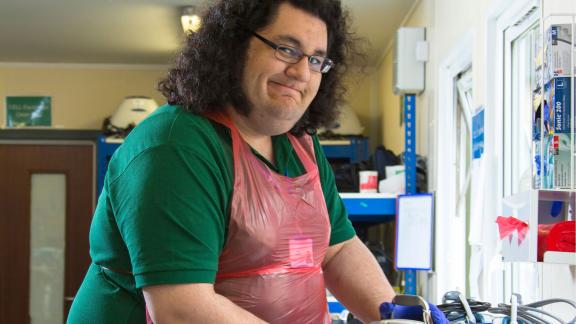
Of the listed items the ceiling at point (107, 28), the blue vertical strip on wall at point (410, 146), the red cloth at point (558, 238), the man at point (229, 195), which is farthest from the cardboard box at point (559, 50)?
the blue vertical strip on wall at point (410, 146)

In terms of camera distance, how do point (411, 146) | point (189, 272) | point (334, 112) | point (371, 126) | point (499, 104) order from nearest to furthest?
point (189, 272) → point (334, 112) → point (499, 104) → point (411, 146) → point (371, 126)

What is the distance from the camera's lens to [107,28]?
5.11 meters

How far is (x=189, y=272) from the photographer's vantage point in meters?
1.10

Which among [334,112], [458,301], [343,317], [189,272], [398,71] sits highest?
[398,71]

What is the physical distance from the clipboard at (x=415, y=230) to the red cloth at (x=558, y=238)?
6.89ft

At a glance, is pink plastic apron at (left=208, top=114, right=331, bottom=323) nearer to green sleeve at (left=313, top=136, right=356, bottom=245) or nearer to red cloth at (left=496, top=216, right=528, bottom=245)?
green sleeve at (left=313, top=136, right=356, bottom=245)

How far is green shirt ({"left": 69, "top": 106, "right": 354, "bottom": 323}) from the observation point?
1099 millimetres

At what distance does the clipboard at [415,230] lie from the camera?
386cm

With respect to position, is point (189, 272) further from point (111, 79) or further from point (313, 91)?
point (111, 79)

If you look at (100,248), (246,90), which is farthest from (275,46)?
(100,248)

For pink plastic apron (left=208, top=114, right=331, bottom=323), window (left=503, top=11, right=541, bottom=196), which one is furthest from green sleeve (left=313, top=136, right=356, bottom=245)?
window (left=503, top=11, right=541, bottom=196)

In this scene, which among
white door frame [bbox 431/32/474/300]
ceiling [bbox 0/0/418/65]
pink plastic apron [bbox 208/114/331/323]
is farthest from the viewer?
ceiling [bbox 0/0/418/65]

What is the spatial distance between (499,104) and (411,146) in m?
1.26

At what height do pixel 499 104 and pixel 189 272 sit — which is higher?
pixel 499 104
